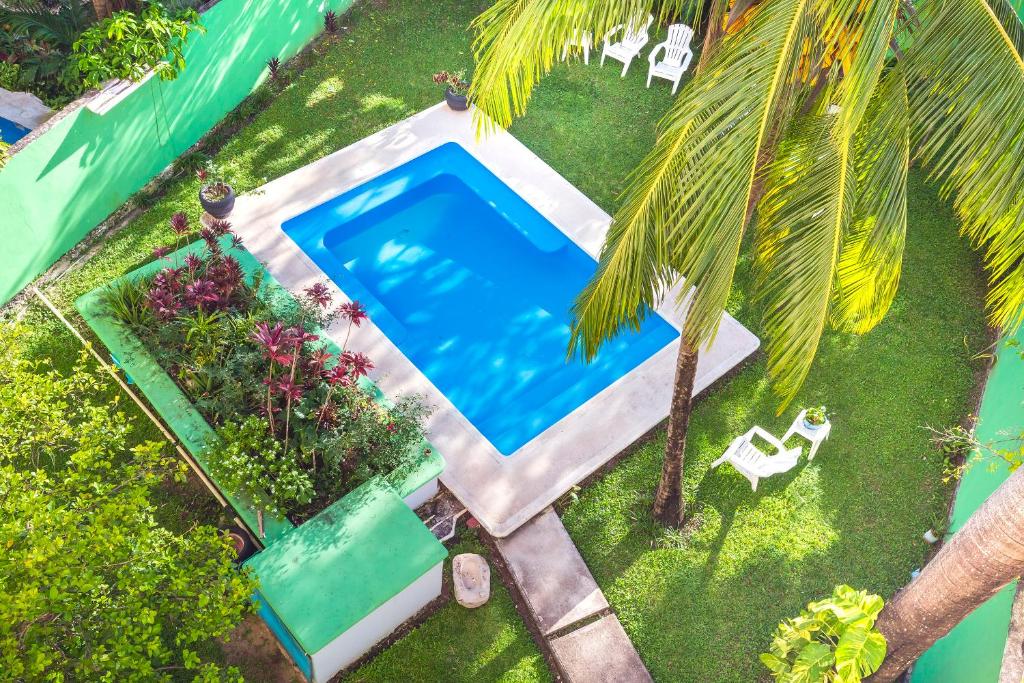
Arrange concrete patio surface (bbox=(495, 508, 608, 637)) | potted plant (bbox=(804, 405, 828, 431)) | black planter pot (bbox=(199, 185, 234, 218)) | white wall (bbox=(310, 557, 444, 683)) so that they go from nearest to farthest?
white wall (bbox=(310, 557, 444, 683)) → concrete patio surface (bbox=(495, 508, 608, 637)) → potted plant (bbox=(804, 405, 828, 431)) → black planter pot (bbox=(199, 185, 234, 218))

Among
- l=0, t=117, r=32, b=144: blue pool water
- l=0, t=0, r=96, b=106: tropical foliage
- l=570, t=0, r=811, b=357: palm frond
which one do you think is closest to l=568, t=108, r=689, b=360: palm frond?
l=570, t=0, r=811, b=357: palm frond

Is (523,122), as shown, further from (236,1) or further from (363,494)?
(363,494)

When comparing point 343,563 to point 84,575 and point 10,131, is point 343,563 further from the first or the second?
point 10,131

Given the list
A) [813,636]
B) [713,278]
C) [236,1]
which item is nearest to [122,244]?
[236,1]

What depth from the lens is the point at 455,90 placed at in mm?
12344

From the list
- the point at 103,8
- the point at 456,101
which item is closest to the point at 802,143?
the point at 456,101

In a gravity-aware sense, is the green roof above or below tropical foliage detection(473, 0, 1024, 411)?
below

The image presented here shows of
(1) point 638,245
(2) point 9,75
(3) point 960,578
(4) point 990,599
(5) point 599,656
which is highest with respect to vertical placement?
(1) point 638,245

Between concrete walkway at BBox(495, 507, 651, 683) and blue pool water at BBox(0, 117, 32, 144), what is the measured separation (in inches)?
297

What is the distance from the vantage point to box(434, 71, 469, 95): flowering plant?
486 inches

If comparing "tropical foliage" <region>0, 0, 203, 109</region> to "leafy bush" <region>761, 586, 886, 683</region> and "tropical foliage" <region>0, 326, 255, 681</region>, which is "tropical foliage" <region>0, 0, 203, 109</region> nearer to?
"tropical foliage" <region>0, 326, 255, 681</region>

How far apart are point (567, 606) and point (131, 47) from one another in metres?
7.84

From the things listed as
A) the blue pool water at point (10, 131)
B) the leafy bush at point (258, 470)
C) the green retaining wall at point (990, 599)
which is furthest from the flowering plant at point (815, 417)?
the blue pool water at point (10, 131)

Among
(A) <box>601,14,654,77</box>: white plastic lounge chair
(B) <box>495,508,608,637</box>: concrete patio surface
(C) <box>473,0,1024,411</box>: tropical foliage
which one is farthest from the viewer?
(A) <box>601,14,654,77</box>: white plastic lounge chair
